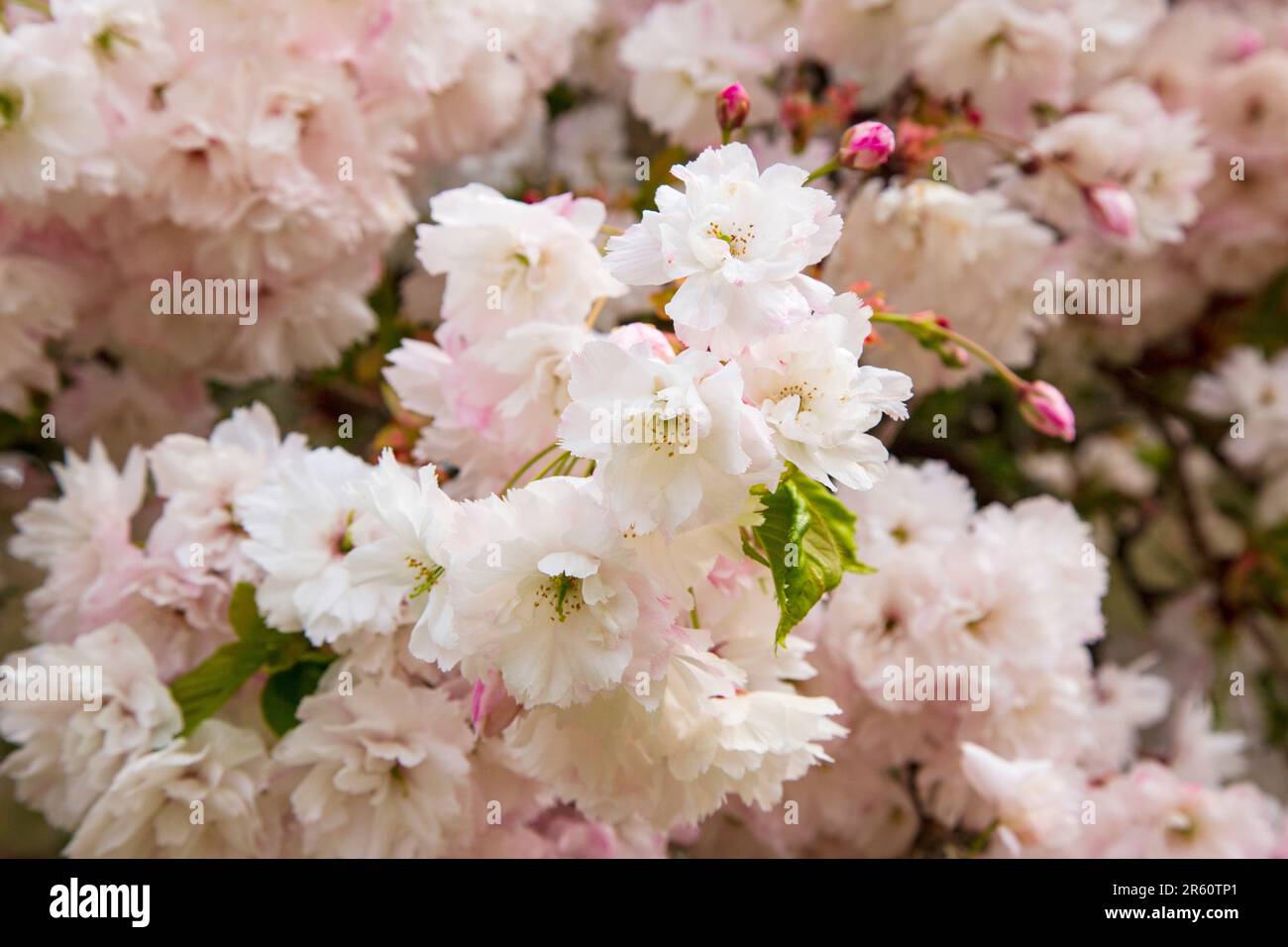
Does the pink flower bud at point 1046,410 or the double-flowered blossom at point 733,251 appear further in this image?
the pink flower bud at point 1046,410

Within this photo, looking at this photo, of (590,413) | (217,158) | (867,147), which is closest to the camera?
(590,413)

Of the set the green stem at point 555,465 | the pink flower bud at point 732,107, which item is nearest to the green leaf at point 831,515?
Answer: the green stem at point 555,465

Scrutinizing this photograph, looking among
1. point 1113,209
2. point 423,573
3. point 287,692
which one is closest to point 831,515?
point 423,573

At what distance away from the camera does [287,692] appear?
0.67 meters

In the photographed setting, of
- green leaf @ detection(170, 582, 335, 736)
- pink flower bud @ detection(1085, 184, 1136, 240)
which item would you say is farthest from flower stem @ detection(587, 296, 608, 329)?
pink flower bud @ detection(1085, 184, 1136, 240)

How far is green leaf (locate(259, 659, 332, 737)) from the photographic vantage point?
0.67 m

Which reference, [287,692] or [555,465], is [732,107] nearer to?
[555,465]

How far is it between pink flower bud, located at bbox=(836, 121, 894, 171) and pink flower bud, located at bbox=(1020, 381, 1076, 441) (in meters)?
0.17

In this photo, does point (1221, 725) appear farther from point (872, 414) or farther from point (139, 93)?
point (139, 93)

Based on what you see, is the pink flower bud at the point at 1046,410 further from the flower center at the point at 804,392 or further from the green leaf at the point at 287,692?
the green leaf at the point at 287,692

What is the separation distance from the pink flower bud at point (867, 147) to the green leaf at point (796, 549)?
0.18 metres

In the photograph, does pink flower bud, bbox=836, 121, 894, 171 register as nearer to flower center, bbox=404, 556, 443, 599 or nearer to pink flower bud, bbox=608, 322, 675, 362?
pink flower bud, bbox=608, 322, 675, 362

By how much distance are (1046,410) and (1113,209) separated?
0.90ft

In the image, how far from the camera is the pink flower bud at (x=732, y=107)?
62cm
